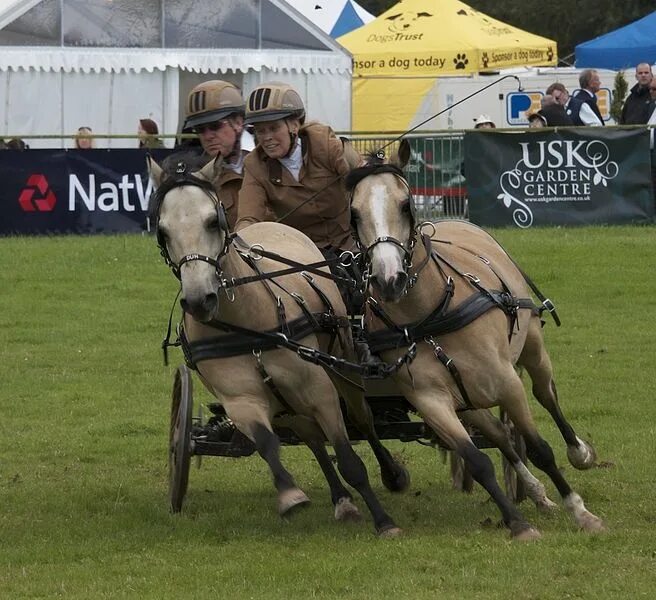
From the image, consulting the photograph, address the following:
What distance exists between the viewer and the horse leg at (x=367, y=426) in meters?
7.86

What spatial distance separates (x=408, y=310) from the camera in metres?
7.23

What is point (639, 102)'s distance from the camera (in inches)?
828

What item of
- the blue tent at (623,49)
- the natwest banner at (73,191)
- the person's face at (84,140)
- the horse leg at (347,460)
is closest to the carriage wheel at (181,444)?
the horse leg at (347,460)

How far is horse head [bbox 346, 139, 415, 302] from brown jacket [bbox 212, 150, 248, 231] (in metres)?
1.87

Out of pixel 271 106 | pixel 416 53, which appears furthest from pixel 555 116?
pixel 271 106

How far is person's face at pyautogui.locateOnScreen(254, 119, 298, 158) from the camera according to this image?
817 centimetres

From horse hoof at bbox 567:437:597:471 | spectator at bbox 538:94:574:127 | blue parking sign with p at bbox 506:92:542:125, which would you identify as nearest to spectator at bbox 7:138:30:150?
spectator at bbox 538:94:574:127

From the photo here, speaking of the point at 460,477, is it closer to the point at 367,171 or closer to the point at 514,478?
the point at 514,478

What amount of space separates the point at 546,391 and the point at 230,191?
2179 millimetres

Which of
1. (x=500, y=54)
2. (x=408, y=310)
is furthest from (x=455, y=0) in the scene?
(x=408, y=310)

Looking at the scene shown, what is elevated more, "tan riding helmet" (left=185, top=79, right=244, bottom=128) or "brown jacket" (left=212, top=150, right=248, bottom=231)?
"tan riding helmet" (left=185, top=79, right=244, bottom=128)

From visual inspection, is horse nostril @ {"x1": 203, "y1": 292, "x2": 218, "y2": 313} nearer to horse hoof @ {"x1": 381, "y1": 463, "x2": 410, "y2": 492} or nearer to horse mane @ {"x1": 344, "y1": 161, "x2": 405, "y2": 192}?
horse mane @ {"x1": 344, "y1": 161, "x2": 405, "y2": 192}

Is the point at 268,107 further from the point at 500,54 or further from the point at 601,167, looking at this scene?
the point at 500,54

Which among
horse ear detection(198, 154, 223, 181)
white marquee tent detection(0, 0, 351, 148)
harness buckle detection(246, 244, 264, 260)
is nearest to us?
horse ear detection(198, 154, 223, 181)
